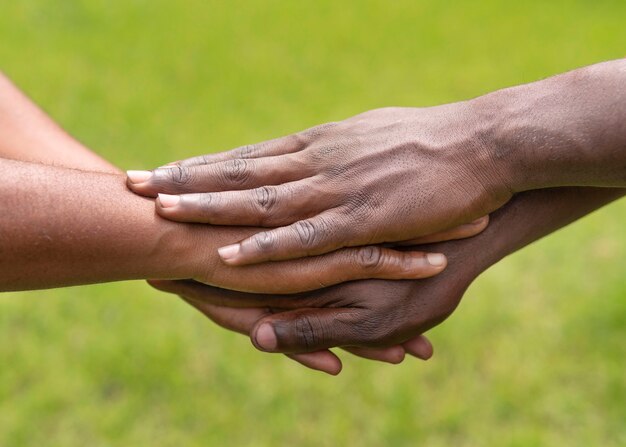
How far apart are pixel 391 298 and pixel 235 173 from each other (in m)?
0.48

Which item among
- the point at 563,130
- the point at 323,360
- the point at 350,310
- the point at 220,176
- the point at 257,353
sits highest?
the point at 563,130

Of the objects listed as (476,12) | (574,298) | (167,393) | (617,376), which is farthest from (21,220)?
(476,12)

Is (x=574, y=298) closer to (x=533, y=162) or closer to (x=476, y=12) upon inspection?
(x=533, y=162)

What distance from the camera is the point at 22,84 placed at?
17.8 feet

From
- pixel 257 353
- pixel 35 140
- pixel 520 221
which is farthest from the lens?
pixel 257 353

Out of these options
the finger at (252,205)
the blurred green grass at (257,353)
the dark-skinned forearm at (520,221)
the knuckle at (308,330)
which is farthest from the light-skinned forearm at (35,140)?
the blurred green grass at (257,353)

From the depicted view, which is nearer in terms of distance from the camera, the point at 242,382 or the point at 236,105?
the point at 242,382

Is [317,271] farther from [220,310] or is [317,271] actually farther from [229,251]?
[220,310]

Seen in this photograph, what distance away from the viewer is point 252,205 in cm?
180

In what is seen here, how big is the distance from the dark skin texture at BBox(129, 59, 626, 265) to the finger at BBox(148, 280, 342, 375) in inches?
10.7

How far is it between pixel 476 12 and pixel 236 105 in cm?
294

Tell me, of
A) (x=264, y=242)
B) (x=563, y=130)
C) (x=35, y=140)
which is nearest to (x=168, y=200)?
(x=264, y=242)

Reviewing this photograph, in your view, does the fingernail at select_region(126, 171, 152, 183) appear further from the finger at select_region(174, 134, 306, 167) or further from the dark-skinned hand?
the finger at select_region(174, 134, 306, 167)

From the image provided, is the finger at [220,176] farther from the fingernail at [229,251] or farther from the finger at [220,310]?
the finger at [220,310]
